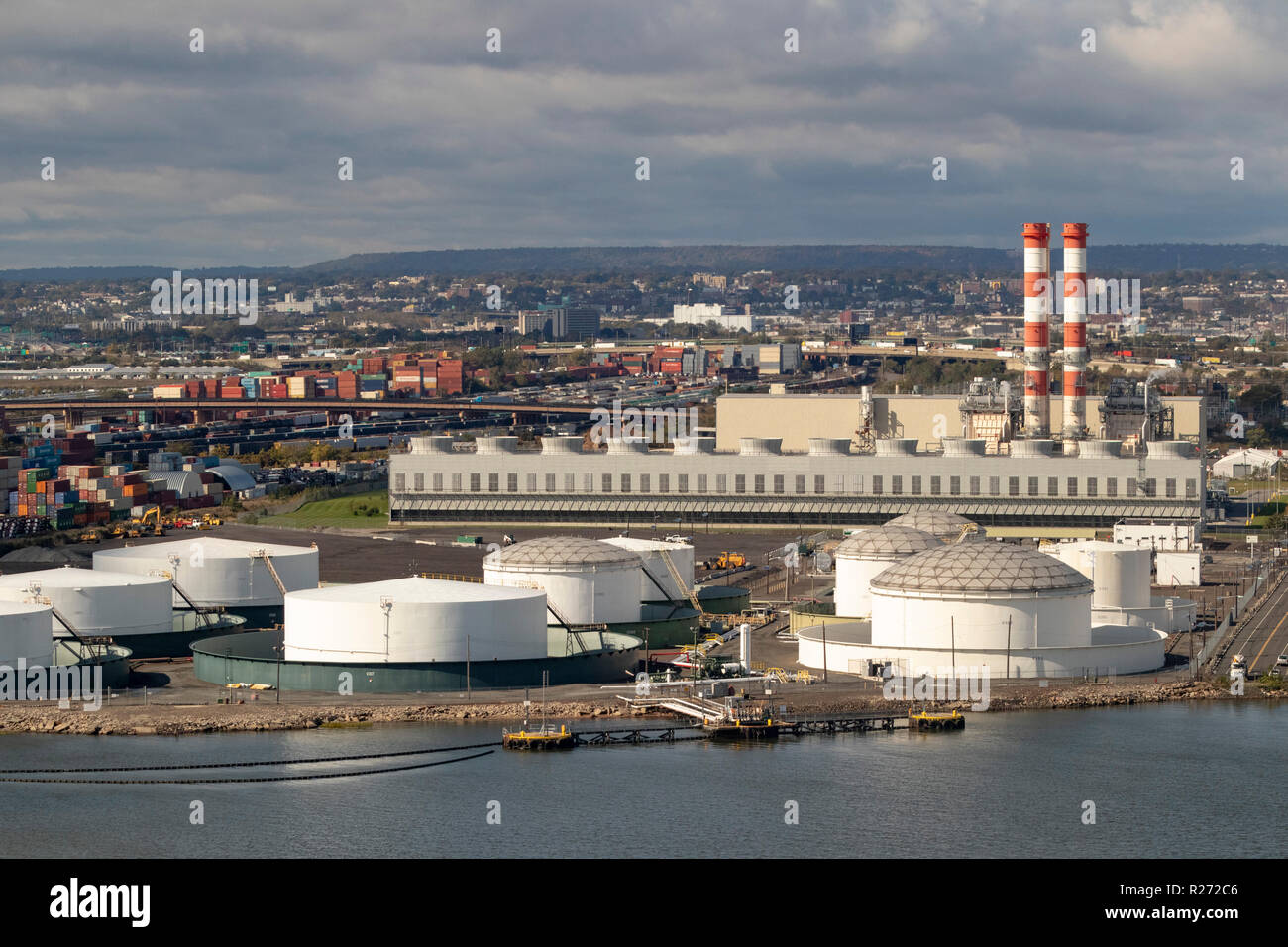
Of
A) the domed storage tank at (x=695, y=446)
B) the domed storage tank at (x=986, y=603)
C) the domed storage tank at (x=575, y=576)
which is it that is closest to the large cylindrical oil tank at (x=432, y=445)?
the domed storage tank at (x=695, y=446)

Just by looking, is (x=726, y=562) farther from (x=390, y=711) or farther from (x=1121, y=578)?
(x=390, y=711)

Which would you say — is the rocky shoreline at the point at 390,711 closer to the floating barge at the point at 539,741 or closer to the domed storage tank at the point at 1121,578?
the floating barge at the point at 539,741

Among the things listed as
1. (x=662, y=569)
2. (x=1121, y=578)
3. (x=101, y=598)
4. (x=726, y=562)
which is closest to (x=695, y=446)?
(x=726, y=562)

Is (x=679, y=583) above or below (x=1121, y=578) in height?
below

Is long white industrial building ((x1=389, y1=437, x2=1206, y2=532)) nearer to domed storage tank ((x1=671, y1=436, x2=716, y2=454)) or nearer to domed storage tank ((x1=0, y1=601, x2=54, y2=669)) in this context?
domed storage tank ((x1=671, y1=436, x2=716, y2=454))

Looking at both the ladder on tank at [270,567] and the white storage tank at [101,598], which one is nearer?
the white storage tank at [101,598]

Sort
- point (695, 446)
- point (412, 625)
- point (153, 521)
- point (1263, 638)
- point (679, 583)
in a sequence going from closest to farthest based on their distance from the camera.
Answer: point (412, 625) → point (1263, 638) → point (679, 583) → point (695, 446) → point (153, 521)

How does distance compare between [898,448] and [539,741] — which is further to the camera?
[898,448]
